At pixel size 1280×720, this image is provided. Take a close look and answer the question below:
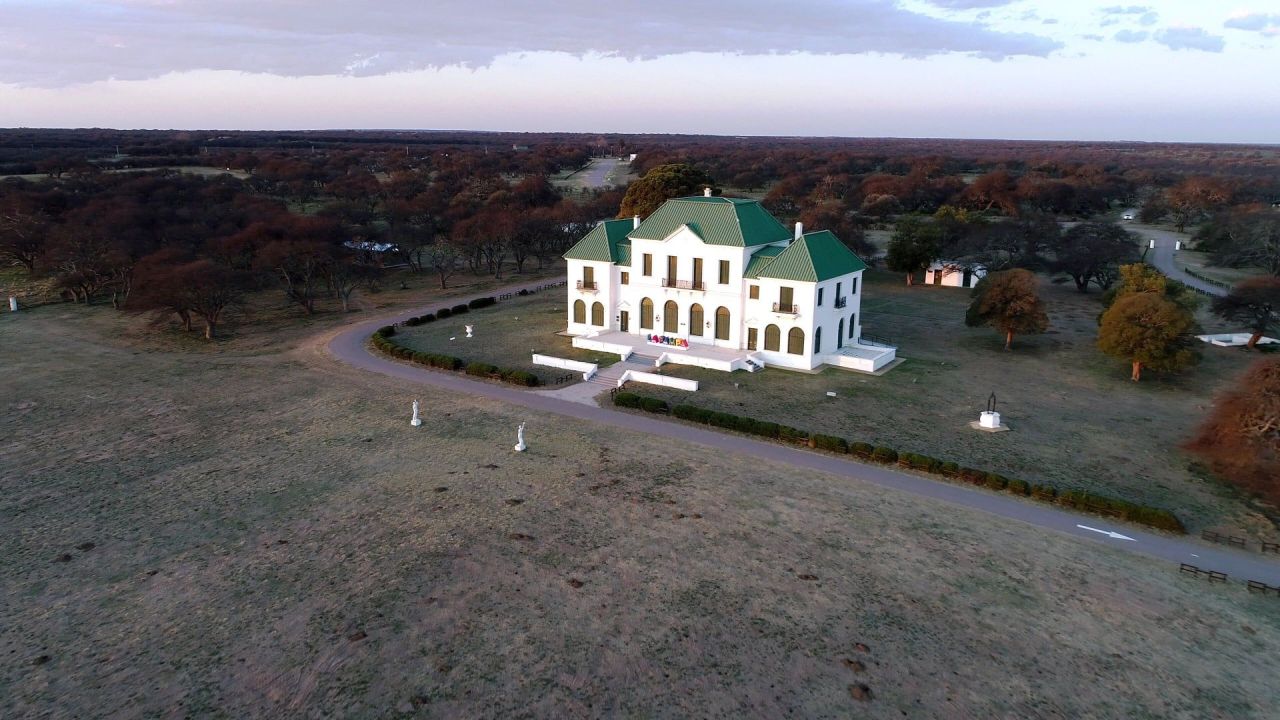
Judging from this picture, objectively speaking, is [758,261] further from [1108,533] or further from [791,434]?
[1108,533]

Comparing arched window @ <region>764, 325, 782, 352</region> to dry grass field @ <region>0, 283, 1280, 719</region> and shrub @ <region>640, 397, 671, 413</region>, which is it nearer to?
shrub @ <region>640, 397, 671, 413</region>

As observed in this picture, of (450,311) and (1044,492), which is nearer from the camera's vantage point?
(1044,492)

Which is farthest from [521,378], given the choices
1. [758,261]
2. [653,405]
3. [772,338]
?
[758,261]

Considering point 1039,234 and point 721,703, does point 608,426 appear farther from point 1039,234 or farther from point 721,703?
point 1039,234

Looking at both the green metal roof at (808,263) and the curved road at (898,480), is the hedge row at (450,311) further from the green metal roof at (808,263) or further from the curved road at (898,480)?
the green metal roof at (808,263)

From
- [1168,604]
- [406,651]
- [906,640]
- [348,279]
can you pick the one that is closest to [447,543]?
[406,651]

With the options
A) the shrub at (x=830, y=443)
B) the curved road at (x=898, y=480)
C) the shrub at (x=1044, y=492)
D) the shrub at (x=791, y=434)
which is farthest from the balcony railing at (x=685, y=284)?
the shrub at (x=1044, y=492)
